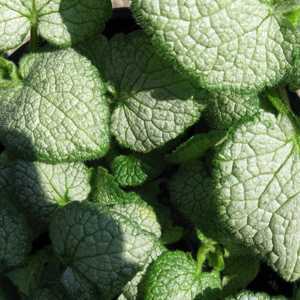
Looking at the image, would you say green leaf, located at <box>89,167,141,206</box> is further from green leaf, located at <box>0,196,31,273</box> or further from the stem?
the stem

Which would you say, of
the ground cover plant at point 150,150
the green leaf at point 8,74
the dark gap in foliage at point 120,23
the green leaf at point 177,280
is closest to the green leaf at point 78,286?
the ground cover plant at point 150,150

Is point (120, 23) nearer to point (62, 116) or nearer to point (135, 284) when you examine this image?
point (62, 116)

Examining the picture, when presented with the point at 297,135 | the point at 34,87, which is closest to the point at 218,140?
the point at 297,135

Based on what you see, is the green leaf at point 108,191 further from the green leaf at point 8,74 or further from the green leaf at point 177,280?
the green leaf at point 8,74

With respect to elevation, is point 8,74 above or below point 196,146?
above

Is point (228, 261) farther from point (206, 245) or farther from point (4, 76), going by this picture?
point (4, 76)

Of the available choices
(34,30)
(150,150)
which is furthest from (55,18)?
(150,150)

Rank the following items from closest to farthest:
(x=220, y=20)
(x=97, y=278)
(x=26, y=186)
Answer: (x=220, y=20) < (x=97, y=278) < (x=26, y=186)
